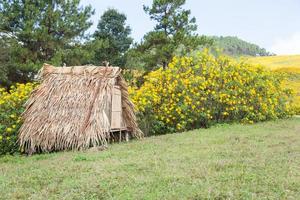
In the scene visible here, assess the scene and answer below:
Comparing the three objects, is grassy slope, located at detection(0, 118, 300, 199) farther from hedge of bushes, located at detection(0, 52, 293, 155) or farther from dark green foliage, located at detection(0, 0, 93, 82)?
dark green foliage, located at detection(0, 0, 93, 82)

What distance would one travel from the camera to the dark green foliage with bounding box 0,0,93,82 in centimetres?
1883

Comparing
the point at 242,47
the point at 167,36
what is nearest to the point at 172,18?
the point at 167,36

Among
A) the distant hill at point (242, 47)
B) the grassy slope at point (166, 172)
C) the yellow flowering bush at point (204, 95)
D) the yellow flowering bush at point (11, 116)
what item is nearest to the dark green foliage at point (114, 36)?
the yellow flowering bush at point (204, 95)

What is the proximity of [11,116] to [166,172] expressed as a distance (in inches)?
188

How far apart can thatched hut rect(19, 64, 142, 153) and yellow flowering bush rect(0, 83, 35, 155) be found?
34 centimetres

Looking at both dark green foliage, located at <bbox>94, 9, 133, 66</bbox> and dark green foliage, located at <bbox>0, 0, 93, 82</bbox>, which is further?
dark green foliage, located at <bbox>94, 9, 133, 66</bbox>

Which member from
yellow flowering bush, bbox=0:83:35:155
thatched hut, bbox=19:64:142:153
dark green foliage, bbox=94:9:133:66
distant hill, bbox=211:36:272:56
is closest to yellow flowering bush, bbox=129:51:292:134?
thatched hut, bbox=19:64:142:153

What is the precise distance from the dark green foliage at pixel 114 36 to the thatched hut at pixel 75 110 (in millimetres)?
14706

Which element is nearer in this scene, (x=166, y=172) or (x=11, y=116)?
(x=166, y=172)

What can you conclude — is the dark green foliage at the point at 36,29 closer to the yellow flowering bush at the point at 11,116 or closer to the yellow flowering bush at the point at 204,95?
the yellow flowering bush at the point at 204,95

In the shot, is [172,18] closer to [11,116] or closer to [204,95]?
[204,95]

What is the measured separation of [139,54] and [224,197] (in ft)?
56.1

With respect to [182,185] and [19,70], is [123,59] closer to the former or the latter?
[19,70]

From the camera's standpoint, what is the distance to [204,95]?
1130 centimetres
